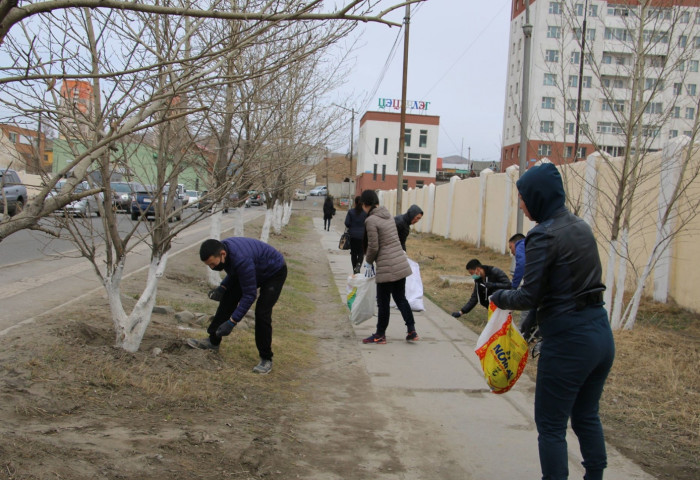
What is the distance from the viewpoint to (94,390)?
445cm

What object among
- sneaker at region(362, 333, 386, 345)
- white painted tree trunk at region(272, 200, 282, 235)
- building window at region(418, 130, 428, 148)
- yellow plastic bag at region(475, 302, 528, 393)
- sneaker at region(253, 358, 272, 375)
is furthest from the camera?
building window at region(418, 130, 428, 148)

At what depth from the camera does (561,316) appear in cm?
311

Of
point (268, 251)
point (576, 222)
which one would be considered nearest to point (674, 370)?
point (576, 222)

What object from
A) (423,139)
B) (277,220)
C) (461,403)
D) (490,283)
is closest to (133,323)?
(461,403)

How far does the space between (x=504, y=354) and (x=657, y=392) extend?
2562mm

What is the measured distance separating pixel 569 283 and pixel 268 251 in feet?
10.5

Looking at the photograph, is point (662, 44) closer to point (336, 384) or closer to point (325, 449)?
point (336, 384)

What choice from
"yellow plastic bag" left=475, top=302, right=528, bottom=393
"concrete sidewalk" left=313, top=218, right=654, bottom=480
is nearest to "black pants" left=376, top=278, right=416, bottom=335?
"concrete sidewalk" left=313, top=218, right=654, bottom=480

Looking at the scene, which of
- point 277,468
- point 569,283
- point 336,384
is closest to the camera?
point 569,283

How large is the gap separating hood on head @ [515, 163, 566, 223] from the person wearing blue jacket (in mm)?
2762

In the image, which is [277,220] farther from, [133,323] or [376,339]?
[133,323]

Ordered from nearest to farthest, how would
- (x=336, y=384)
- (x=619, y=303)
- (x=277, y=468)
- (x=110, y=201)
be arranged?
1. (x=277, y=468)
2. (x=110, y=201)
3. (x=336, y=384)
4. (x=619, y=303)

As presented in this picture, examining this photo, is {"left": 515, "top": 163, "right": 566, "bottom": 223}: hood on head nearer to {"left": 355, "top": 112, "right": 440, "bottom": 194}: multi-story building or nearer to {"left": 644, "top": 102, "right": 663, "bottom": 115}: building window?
{"left": 644, "top": 102, "right": 663, "bottom": 115}: building window

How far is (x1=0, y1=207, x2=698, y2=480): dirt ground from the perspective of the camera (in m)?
3.49
